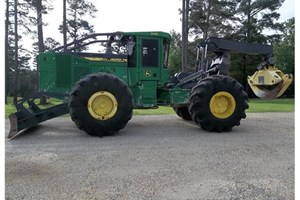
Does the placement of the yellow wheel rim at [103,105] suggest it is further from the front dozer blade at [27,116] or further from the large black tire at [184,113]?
the large black tire at [184,113]

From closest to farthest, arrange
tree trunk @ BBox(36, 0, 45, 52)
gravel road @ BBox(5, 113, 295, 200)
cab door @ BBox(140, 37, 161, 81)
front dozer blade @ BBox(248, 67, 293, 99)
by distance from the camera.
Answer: gravel road @ BBox(5, 113, 295, 200) → cab door @ BBox(140, 37, 161, 81) → front dozer blade @ BBox(248, 67, 293, 99) → tree trunk @ BBox(36, 0, 45, 52)

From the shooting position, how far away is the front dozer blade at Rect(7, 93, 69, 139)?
22.6 feet

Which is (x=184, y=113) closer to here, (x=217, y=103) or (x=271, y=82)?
(x=217, y=103)

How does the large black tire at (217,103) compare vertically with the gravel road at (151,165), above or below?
above

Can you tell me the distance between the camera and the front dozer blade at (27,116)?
6902 mm

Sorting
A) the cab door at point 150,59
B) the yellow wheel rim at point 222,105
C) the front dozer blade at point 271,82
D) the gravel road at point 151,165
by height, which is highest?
the cab door at point 150,59

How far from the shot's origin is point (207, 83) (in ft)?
25.2

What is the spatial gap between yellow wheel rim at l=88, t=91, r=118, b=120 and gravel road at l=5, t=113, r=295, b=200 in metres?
0.56

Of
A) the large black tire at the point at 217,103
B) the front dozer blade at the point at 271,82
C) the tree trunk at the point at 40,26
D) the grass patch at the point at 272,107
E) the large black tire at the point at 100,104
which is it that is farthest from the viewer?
the tree trunk at the point at 40,26

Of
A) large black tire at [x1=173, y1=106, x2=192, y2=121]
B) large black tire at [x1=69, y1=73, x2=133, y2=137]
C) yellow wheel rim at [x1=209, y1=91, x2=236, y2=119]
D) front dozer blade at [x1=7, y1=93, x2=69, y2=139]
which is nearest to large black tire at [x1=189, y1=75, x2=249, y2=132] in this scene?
yellow wheel rim at [x1=209, y1=91, x2=236, y2=119]

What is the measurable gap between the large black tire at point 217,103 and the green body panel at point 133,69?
969 millimetres

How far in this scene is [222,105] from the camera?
7.92 metres

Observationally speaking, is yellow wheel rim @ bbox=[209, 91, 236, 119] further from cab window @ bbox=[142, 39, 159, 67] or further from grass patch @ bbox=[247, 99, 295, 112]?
grass patch @ bbox=[247, 99, 295, 112]

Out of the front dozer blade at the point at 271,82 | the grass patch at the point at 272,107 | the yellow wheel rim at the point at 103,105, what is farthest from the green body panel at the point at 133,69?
the grass patch at the point at 272,107
